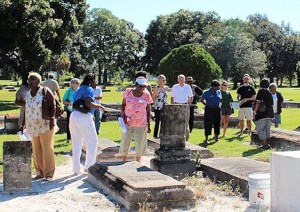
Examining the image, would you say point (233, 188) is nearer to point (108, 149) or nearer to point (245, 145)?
point (108, 149)

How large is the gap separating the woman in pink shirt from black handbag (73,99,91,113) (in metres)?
0.77

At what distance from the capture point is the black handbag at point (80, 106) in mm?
8328

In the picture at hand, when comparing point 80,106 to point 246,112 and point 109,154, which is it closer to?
point 109,154

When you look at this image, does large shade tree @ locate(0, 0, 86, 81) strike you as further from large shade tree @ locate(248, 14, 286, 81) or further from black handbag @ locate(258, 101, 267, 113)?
large shade tree @ locate(248, 14, 286, 81)

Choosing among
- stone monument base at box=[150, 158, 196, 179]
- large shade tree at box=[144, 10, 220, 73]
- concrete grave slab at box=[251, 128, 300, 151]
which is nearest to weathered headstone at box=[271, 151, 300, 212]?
stone monument base at box=[150, 158, 196, 179]

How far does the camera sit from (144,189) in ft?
21.1

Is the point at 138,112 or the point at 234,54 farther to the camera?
the point at 234,54

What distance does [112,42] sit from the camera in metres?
80.1

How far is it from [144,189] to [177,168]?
102 inches

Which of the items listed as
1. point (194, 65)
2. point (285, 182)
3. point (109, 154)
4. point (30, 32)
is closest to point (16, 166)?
point (109, 154)

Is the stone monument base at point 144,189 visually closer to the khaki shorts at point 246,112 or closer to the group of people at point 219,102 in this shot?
the group of people at point 219,102

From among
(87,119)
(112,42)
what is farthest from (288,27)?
(87,119)

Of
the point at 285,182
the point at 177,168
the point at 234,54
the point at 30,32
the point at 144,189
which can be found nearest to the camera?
the point at 285,182

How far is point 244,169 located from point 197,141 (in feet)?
17.7
